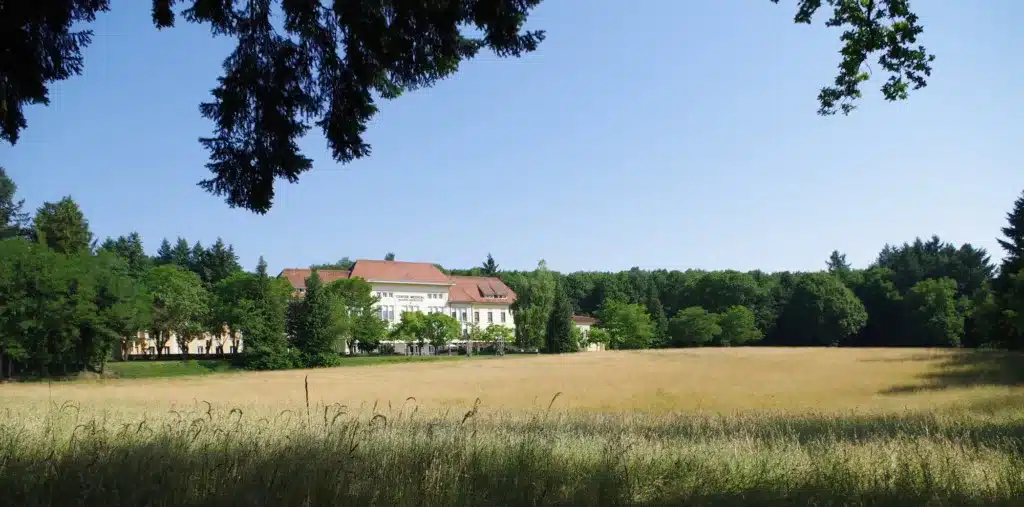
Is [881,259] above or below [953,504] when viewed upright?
above

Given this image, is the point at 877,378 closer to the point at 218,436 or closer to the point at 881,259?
the point at 218,436

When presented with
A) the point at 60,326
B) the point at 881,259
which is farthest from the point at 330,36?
the point at 881,259

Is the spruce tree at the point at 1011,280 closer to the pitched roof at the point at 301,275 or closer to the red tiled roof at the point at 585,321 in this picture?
the red tiled roof at the point at 585,321

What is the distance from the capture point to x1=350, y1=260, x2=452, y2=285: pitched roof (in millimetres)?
98312

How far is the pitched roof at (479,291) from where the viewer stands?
10425cm

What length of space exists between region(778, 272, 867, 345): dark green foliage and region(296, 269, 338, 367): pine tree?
2554 inches

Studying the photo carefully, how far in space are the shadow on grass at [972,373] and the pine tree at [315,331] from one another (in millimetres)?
52114

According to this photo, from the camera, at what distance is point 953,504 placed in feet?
16.7

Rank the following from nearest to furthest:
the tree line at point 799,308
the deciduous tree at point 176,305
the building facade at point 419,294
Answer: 1. the deciduous tree at point 176,305
2. the tree line at point 799,308
3. the building facade at point 419,294

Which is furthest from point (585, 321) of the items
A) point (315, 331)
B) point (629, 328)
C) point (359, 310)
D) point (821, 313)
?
point (315, 331)

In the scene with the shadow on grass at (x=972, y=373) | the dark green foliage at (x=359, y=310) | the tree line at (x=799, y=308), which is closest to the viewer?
the shadow on grass at (x=972, y=373)

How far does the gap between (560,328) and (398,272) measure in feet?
85.0

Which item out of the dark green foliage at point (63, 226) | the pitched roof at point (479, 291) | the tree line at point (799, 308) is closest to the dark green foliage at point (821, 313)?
the tree line at point (799, 308)

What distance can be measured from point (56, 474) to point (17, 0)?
350 cm
